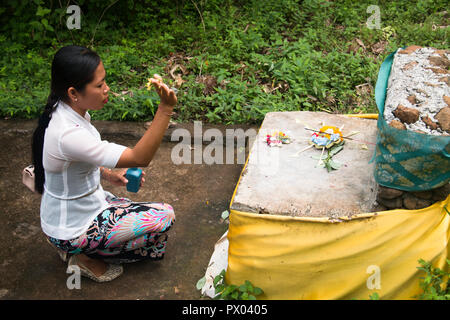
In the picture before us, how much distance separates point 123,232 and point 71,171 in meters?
0.46

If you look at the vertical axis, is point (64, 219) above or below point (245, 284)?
above

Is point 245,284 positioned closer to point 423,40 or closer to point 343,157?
point 343,157

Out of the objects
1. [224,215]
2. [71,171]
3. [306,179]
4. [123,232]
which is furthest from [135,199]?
[306,179]

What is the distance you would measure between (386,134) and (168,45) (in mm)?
3820

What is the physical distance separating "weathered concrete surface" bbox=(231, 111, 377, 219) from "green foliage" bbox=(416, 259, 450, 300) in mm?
416

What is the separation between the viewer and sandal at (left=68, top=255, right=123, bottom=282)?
2668mm

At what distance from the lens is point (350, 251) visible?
2.24 metres

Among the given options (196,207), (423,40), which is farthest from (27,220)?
(423,40)

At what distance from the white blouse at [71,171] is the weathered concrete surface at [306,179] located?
0.79 m

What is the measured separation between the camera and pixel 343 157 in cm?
289

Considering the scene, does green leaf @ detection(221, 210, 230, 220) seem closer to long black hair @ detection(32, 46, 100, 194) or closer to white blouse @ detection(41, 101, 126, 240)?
white blouse @ detection(41, 101, 126, 240)

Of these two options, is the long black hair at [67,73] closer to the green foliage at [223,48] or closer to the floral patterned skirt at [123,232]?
the floral patterned skirt at [123,232]

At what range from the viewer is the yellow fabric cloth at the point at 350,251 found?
7.30ft
